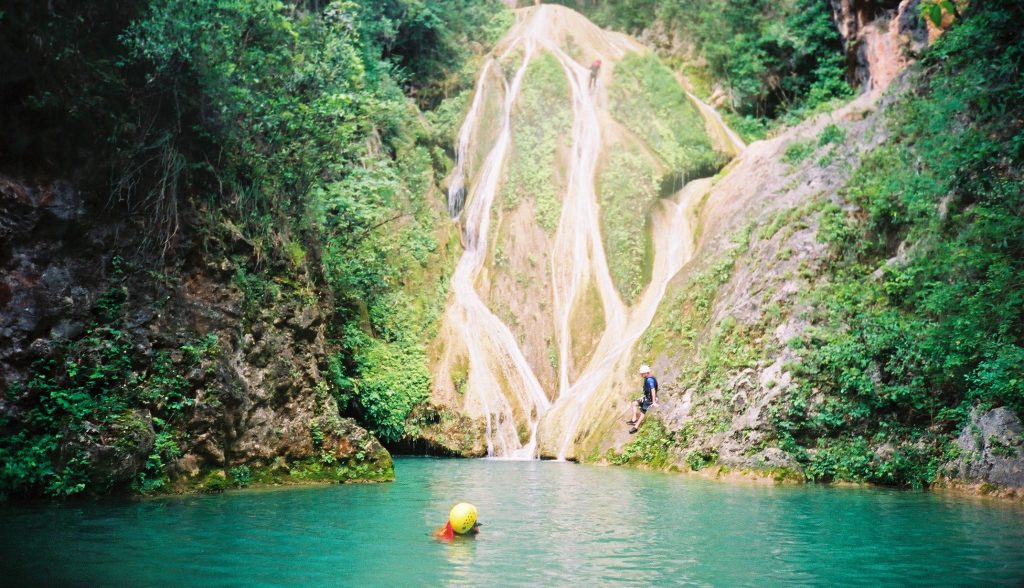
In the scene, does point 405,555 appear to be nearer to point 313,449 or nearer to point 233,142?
point 313,449

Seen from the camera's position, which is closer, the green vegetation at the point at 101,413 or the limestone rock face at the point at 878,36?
the green vegetation at the point at 101,413

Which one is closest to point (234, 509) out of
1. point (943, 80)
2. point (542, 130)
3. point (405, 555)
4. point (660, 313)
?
point (405, 555)

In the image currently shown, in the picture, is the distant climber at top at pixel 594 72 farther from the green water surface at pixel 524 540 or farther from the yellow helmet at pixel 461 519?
the yellow helmet at pixel 461 519

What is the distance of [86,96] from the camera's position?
12.3m

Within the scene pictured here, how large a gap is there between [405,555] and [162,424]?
586cm

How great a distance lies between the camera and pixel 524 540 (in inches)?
334

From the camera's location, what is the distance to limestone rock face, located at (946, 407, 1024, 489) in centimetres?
1164

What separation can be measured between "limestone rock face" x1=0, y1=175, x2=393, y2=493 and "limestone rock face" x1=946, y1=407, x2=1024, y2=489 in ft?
33.1

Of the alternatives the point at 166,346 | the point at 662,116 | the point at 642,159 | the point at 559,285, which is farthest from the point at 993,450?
the point at 662,116

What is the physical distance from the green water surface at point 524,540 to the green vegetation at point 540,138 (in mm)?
17165

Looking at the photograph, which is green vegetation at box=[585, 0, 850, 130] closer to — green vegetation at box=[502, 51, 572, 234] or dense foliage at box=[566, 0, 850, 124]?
dense foliage at box=[566, 0, 850, 124]

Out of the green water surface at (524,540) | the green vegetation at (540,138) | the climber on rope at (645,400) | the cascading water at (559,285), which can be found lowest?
the green water surface at (524,540)

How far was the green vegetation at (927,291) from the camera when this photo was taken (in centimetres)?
1294

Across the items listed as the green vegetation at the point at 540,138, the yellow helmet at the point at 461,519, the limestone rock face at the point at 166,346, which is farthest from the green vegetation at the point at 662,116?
the yellow helmet at the point at 461,519
